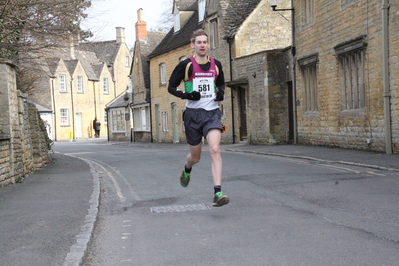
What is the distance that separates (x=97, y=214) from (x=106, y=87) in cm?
6167

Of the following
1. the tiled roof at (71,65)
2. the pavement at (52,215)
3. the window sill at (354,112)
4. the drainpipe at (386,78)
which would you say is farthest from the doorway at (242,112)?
the tiled roof at (71,65)

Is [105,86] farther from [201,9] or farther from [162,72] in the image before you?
[201,9]

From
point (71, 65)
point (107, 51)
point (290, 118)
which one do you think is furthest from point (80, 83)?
point (290, 118)

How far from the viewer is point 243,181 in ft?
33.3

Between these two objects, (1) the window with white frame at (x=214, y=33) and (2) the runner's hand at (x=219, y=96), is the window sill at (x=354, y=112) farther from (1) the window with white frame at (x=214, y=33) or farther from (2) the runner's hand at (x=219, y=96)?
(1) the window with white frame at (x=214, y=33)

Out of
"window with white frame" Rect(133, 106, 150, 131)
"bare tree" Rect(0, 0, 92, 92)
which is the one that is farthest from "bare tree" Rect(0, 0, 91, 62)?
"window with white frame" Rect(133, 106, 150, 131)

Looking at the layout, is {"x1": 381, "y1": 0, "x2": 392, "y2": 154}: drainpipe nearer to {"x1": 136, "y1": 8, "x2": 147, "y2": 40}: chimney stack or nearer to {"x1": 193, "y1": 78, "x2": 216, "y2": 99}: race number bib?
{"x1": 193, "y1": 78, "x2": 216, "y2": 99}: race number bib

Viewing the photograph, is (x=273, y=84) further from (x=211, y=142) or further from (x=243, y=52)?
(x=211, y=142)

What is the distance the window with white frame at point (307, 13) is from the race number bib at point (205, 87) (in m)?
14.4

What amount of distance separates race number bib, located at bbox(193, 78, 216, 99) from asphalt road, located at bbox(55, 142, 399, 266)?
5.10 ft

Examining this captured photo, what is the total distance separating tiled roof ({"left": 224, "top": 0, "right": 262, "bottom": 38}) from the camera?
93.3ft

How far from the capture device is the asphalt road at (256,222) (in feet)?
15.5

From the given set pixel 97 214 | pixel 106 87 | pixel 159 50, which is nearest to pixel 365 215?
pixel 97 214

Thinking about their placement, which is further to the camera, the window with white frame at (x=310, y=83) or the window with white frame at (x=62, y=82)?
the window with white frame at (x=62, y=82)
